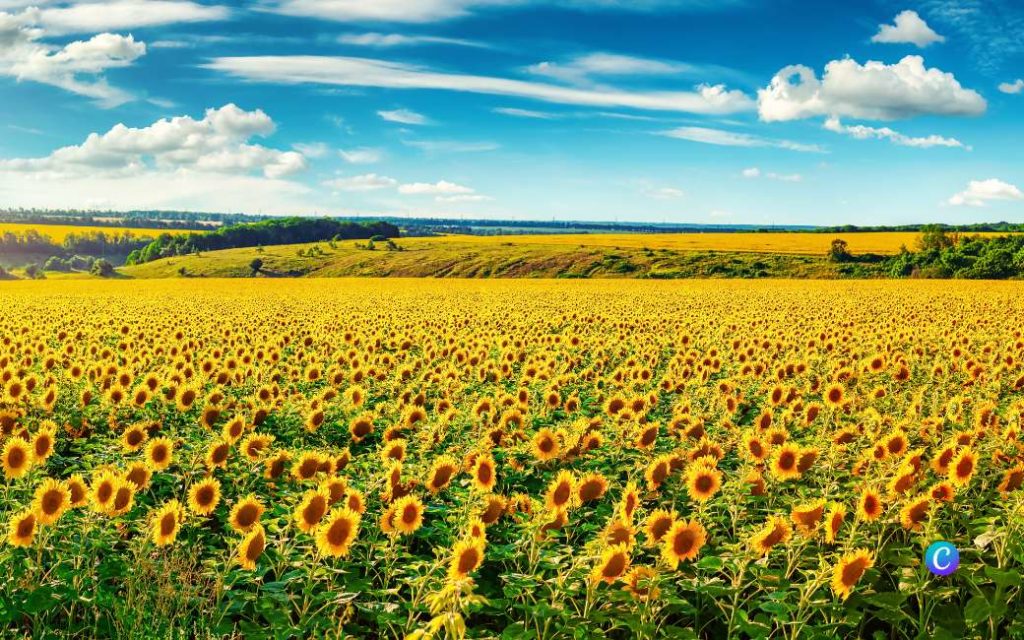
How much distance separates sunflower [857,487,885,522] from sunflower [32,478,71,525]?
17.3 ft

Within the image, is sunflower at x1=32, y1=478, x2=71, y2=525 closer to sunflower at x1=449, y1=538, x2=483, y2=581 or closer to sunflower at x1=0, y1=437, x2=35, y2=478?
sunflower at x1=0, y1=437, x2=35, y2=478

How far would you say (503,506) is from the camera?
5.43 m

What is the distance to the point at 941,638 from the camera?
4.23 meters

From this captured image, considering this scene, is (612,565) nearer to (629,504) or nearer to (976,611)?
(629,504)

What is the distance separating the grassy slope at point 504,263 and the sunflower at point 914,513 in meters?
73.6

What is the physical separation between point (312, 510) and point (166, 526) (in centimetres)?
102

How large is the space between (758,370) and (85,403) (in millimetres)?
9286

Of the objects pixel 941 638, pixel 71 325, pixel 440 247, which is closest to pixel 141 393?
pixel 941 638

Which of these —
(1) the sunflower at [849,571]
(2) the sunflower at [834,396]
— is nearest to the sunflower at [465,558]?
(1) the sunflower at [849,571]

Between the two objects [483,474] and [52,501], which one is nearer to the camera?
[52,501]

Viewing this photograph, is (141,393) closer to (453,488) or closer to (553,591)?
(453,488)

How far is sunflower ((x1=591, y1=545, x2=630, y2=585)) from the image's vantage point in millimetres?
4238

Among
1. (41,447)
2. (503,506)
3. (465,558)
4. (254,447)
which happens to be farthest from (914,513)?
(41,447)

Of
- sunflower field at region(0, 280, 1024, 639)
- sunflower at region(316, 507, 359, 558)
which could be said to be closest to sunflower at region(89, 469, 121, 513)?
sunflower field at region(0, 280, 1024, 639)
